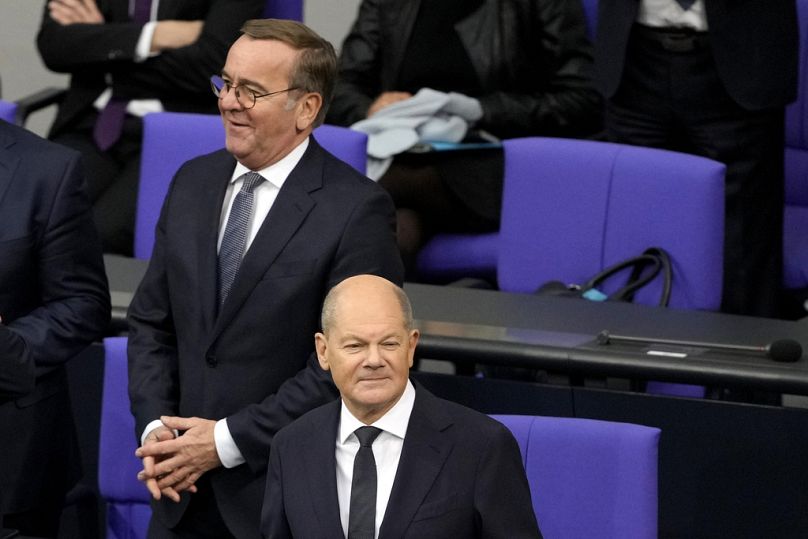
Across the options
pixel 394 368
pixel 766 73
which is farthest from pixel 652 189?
pixel 394 368

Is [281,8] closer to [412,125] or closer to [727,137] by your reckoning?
[412,125]

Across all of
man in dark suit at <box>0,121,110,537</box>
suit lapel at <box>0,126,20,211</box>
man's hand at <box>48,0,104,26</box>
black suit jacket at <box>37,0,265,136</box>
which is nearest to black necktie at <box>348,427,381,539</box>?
man in dark suit at <box>0,121,110,537</box>

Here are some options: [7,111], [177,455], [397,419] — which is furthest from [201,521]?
[7,111]

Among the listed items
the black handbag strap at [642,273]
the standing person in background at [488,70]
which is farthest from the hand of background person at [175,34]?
the black handbag strap at [642,273]

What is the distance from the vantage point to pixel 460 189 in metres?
4.52

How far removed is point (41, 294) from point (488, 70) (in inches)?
80.4

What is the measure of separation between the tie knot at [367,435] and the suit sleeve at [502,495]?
0.17 meters

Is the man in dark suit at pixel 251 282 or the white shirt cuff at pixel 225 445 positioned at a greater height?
the man in dark suit at pixel 251 282

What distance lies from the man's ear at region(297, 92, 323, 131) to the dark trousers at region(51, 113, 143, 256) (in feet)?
5.80

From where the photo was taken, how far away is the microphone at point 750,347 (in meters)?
3.17

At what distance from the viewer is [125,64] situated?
4.81 metres

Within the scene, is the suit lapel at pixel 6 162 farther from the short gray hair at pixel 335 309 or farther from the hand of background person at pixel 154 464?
the short gray hair at pixel 335 309

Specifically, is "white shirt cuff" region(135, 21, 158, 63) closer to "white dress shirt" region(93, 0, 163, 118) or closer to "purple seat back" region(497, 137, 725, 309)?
"white dress shirt" region(93, 0, 163, 118)

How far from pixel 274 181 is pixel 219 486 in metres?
0.54
